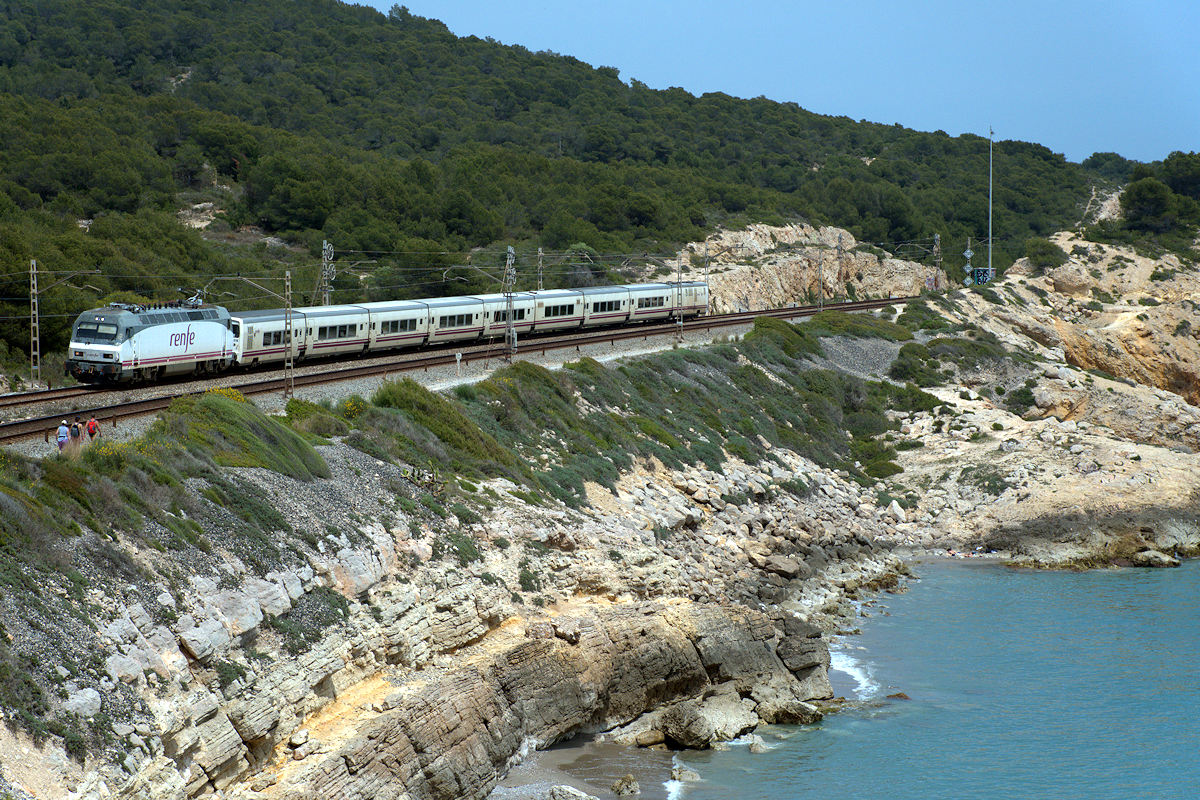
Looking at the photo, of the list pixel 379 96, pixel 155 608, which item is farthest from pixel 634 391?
pixel 379 96

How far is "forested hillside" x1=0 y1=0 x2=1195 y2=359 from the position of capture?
6419 cm

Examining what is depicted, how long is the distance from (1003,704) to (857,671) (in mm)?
3336

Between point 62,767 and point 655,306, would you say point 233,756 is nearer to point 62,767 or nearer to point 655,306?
point 62,767

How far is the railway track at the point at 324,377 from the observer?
84.6 feet

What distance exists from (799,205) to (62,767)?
293 ft

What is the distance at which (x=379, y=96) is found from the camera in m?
120

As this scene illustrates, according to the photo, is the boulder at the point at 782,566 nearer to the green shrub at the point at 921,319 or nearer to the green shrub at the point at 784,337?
the green shrub at the point at 784,337

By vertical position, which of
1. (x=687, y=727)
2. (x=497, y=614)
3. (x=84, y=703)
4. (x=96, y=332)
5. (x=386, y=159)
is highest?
(x=386, y=159)

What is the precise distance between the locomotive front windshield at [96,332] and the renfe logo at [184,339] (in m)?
1.86

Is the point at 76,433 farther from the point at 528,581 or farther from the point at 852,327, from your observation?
the point at 852,327

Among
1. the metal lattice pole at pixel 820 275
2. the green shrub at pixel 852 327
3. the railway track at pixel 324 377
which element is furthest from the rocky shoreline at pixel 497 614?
the metal lattice pole at pixel 820 275

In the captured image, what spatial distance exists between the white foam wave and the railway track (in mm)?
16787

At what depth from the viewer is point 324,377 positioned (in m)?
34.9

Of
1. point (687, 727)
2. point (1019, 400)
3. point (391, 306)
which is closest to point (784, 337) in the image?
point (1019, 400)
